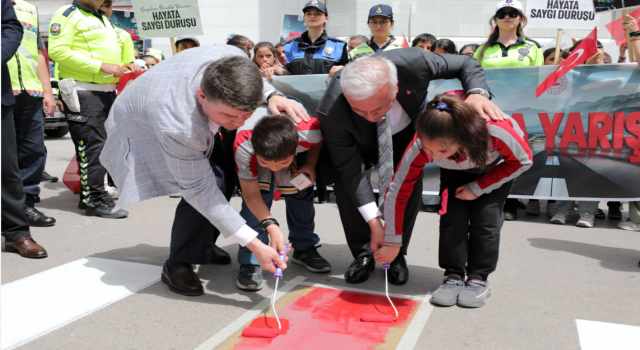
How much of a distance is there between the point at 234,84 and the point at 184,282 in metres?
1.24

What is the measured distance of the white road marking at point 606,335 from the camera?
87.2 inches

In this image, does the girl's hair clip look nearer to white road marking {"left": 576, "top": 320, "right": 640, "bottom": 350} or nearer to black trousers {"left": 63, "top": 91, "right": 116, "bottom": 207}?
white road marking {"left": 576, "top": 320, "right": 640, "bottom": 350}

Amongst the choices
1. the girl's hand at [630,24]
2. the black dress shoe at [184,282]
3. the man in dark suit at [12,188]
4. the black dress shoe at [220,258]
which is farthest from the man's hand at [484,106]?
the man in dark suit at [12,188]

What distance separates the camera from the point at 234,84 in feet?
6.97

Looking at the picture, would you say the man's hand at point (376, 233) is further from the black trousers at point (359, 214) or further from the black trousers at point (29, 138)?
the black trousers at point (29, 138)

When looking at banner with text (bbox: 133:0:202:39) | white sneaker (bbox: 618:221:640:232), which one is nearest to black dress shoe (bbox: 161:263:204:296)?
banner with text (bbox: 133:0:202:39)

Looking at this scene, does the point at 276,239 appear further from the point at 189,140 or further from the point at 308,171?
the point at 189,140

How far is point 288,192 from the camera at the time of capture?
2938 millimetres

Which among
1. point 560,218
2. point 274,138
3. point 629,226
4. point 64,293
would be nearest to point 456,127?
point 274,138

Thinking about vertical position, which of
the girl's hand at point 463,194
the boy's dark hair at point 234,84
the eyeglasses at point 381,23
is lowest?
the girl's hand at point 463,194

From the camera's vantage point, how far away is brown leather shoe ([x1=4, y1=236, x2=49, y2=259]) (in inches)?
129

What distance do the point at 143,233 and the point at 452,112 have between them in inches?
109

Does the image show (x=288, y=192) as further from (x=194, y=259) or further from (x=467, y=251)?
(x=467, y=251)

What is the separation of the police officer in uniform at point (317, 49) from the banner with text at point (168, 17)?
107 centimetres
